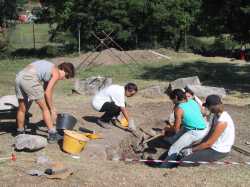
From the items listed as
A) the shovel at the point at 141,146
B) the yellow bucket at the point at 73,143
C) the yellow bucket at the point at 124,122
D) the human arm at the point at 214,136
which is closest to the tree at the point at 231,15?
the yellow bucket at the point at 124,122

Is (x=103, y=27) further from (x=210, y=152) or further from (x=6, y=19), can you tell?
(x=210, y=152)

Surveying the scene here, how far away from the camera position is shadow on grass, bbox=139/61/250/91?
18.9 metres

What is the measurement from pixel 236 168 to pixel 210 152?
42 cm

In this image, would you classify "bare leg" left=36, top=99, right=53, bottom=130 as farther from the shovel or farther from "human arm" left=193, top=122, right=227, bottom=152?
"human arm" left=193, top=122, right=227, bottom=152

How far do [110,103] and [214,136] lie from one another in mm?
3153

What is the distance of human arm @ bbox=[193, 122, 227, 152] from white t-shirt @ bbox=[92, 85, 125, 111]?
257 centimetres

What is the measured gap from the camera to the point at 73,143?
8141mm

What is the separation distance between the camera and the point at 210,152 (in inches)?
305

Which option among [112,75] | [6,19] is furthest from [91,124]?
[6,19]

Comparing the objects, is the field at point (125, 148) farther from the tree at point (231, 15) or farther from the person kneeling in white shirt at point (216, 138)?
the tree at point (231, 15)

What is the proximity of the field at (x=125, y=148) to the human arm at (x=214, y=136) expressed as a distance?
0.30 metres

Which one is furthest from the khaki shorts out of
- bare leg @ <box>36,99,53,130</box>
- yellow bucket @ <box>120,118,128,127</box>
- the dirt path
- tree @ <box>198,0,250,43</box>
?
tree @ <box>198,0,250,43</box>

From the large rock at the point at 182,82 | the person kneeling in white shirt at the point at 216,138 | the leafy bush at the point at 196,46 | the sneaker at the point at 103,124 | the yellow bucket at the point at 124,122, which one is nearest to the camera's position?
the person kneeling in white shirt at the point at 216,138

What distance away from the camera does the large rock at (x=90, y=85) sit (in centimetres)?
1538
